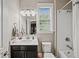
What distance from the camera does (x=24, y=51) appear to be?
3305mm

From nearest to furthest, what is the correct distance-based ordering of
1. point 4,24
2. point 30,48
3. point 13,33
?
point 4,24, point 30,48, point 13,33

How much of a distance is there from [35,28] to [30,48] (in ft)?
2.40

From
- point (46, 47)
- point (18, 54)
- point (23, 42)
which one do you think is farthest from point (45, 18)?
point (18, 54)

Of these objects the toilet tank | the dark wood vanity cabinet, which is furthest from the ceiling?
the dark wood vanity cabinet

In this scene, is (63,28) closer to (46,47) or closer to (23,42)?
(46,47)

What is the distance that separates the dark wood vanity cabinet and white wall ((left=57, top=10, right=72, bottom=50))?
35.4 inches

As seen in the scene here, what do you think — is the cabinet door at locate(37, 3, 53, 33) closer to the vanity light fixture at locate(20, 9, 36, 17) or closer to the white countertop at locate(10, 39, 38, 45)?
the vanity light fixture at locate(20, 9, 36, 17)

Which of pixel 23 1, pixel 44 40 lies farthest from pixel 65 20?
pixel 23 1

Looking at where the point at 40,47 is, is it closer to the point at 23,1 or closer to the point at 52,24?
the point at 52,24

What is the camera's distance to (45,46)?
3807 mm

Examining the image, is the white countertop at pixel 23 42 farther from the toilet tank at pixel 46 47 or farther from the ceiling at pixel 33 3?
the ceiling at pixel 33 3

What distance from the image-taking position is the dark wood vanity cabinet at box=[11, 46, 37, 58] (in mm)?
3283

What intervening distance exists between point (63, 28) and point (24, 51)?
1318 mm

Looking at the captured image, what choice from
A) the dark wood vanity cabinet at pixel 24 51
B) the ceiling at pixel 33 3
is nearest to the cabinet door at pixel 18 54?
the dark wood vanity cabinet at pixel 24 51
